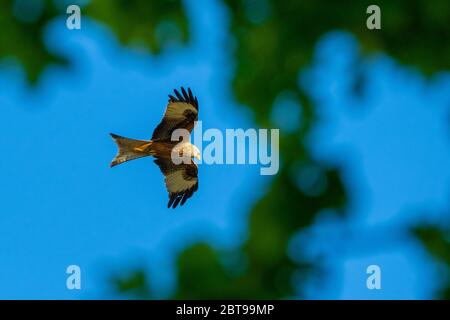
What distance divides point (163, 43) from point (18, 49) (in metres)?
0.47

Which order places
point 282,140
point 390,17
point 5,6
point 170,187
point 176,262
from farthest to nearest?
point 170,187, point 5,6, point 390,17, point 282,140, point 176,262

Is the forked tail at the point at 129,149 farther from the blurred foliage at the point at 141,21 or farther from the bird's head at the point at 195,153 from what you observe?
the blurred foliage at the point at 141,21

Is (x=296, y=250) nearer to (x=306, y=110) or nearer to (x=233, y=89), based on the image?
(x=306, y=110)

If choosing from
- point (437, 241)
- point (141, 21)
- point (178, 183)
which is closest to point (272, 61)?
point (141, 21)

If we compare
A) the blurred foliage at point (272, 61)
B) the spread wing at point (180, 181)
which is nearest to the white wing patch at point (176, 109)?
the spread wing at point (180, 181)

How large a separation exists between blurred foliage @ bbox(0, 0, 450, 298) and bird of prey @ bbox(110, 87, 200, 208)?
213 centimetres

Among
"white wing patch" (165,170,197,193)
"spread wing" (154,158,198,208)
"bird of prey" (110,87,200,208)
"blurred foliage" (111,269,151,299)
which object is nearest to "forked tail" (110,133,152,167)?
"bird of prey" (110,87,200,208)

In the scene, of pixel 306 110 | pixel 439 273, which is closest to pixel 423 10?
pixel 306 110

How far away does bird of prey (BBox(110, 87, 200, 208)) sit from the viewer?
14.1ft

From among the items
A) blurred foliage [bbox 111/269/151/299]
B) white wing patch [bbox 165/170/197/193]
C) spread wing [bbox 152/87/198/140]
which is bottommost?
blurred foliage [bbox 111/269/151/299]

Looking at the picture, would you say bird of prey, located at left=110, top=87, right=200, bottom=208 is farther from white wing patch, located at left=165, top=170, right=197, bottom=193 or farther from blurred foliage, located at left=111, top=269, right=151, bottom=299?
blurred foliage, located at left=111, top=269, right=151, bottom=299

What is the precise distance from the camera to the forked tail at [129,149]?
13.9 ft

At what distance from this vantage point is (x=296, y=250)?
1679mm

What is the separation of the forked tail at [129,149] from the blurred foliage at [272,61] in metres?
2.06
